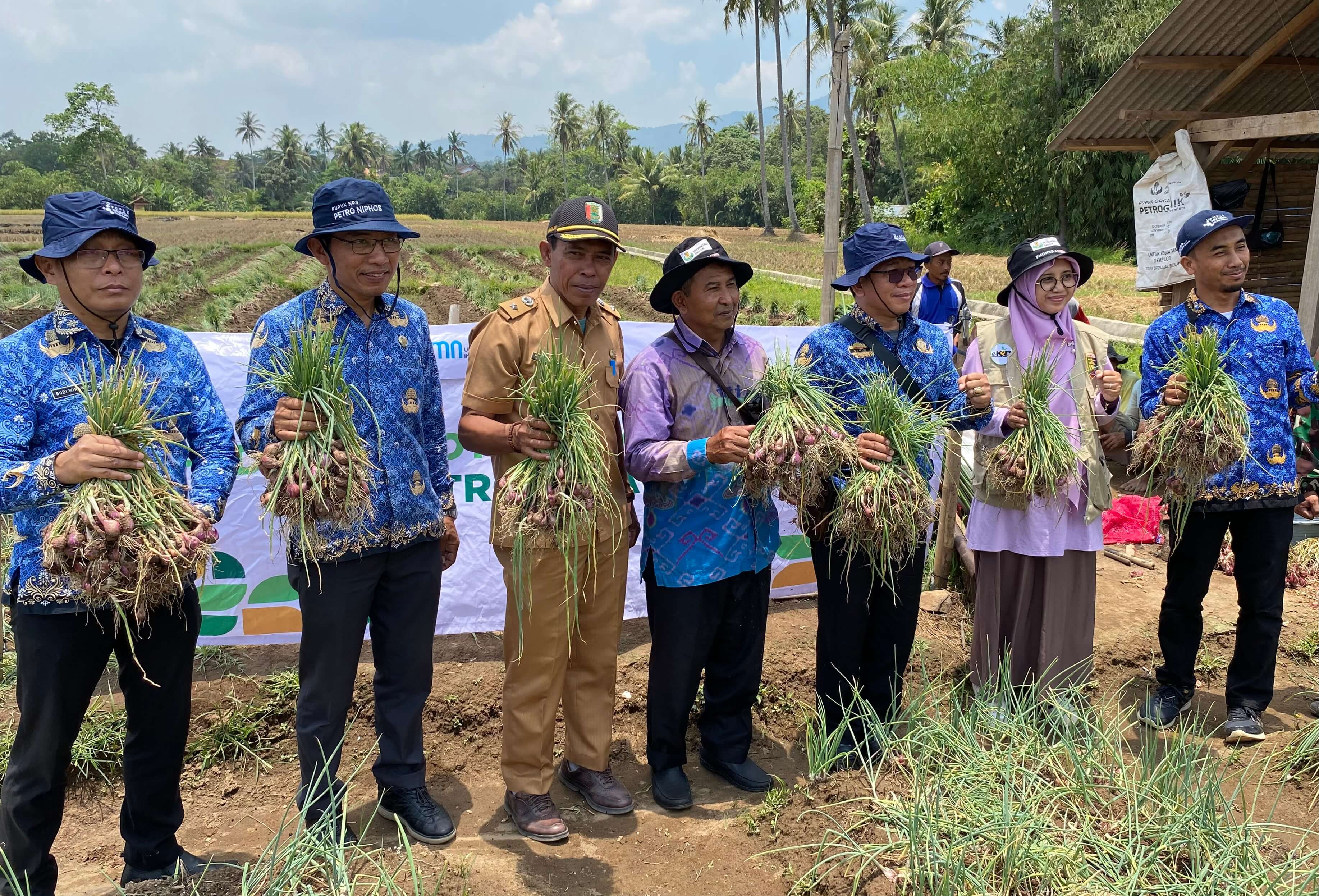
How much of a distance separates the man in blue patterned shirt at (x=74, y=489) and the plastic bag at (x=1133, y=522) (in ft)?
17.1

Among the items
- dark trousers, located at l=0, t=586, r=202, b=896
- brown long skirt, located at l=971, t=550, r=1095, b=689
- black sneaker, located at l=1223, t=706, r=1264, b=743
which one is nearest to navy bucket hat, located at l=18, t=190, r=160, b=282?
dark trousers, located at l=0, t=586, r=202, b=896

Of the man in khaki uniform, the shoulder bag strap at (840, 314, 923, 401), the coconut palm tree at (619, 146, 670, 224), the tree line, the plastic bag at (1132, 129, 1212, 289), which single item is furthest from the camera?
the coconut palm tree at (619, 146, 670, 224)

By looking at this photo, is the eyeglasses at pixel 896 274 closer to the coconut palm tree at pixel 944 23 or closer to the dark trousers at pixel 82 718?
the dark trousers at pixel 82 718

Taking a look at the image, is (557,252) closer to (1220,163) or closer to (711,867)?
(711,867)

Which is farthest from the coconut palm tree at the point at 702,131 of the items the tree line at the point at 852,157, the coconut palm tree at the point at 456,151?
the coconut palm tree at the point at 456,151

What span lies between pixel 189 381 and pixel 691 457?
4.94 ft

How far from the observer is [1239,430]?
124 inches

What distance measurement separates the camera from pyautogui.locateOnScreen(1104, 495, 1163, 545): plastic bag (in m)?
5.81

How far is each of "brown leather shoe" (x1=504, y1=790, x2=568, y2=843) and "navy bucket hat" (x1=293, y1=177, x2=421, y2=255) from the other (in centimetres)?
187

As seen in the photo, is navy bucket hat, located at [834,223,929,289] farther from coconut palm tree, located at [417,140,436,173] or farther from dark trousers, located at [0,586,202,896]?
coconut palm tree, located at [417,140,436,173]

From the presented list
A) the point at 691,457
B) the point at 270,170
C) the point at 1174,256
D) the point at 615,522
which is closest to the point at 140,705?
the point at 615,522

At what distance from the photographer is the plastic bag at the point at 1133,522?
581 cm

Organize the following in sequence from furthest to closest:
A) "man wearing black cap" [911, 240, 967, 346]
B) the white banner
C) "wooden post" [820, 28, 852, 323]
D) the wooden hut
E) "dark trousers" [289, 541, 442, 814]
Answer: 1. the wooden hut
2. "man wearing black cap" [911, 240, 967, 346]
3. "wooden post" [820, 28, 852, 323]
4. the white banner
5. "dark trousers" [289, 541, 442, 814]

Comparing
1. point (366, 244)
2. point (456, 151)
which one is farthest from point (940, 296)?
point (456, 151)
